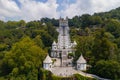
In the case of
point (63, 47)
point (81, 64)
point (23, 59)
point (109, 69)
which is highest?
point (63, 47)

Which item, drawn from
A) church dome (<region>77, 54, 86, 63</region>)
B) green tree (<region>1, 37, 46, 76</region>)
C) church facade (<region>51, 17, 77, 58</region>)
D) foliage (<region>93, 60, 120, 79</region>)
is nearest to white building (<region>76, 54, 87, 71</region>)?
church dome (<region>77, 54, 86, 63</region>)

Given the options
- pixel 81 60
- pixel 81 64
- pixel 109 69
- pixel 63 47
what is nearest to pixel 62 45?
pixel 63 47

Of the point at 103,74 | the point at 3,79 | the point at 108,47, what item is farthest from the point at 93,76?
the point at 3,79

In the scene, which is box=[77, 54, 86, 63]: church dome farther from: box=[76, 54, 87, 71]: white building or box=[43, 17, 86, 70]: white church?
box=[43, 17, 86, 70]: white church

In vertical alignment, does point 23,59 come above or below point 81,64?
above

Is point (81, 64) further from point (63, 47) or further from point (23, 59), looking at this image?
point (63, 47)

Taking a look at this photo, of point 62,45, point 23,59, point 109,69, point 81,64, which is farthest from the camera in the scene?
point 62,45

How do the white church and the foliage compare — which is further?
the white church

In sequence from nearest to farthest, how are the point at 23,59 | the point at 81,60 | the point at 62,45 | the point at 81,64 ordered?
1. the point at 23,59
2. the point at 81,64
3. the point at 81,60
4. the point at 62,45

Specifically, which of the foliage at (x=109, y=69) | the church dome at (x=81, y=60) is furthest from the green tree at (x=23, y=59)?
the foliage at (x=109, y=69)

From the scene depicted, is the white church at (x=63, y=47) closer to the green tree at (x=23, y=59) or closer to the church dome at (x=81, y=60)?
the church dome at (x=81, y=60)

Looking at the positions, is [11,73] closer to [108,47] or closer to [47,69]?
[47,69]
